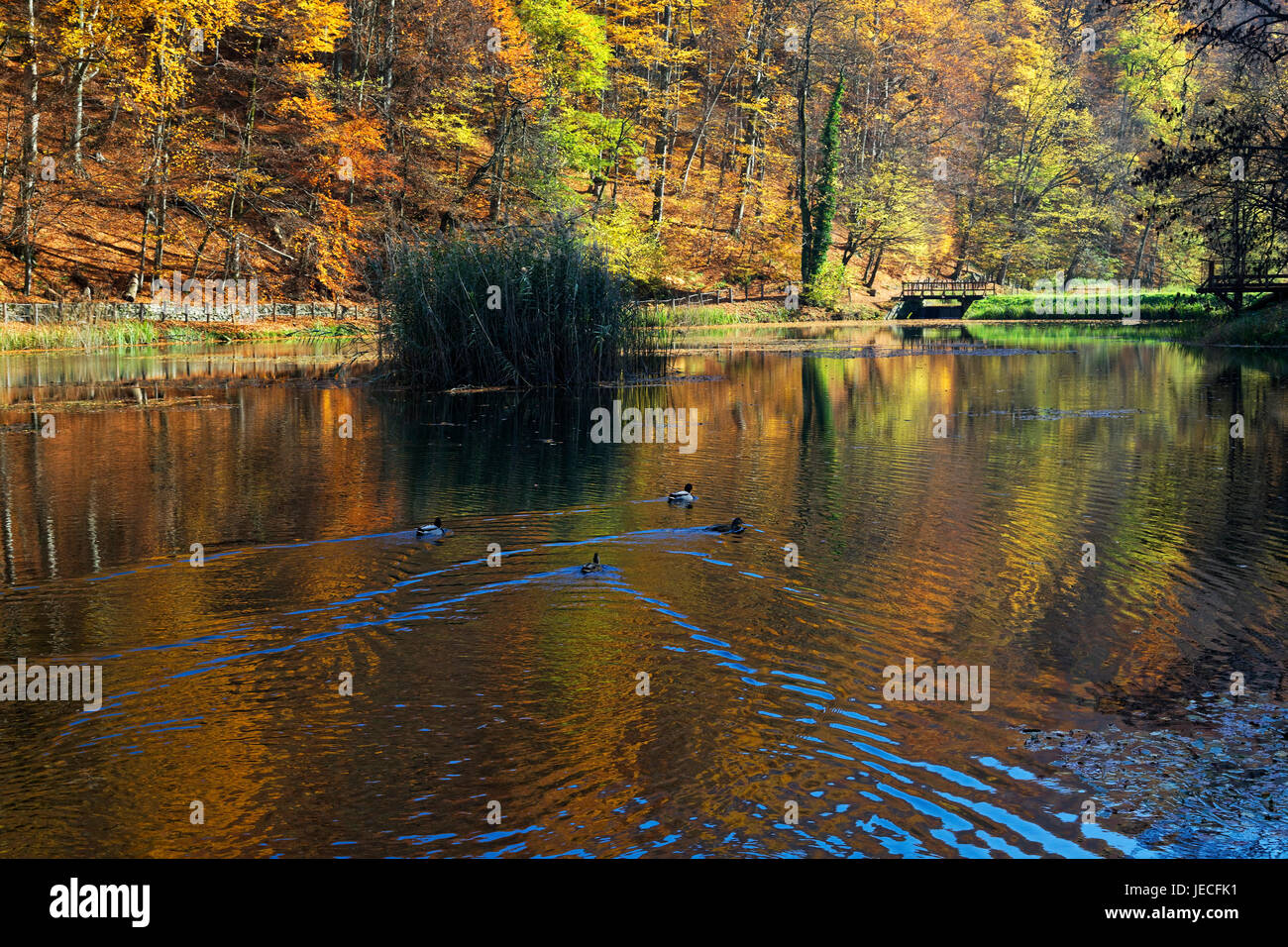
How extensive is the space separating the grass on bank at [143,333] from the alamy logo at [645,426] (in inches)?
521

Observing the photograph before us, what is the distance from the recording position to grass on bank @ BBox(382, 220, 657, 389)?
64.1 feet

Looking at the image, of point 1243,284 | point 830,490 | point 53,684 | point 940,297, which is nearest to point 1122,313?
point 940,297

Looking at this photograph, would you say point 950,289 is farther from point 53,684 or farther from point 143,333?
point 53,684

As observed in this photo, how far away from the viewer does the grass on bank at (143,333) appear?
31312mm

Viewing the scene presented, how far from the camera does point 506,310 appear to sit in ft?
65.6

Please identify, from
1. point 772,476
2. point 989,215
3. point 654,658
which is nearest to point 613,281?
point 772,476

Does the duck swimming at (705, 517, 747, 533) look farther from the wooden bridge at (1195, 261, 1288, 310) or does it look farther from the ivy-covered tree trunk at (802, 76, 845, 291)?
the ivy-covered tree trunk at (802, 76, 845, 291)

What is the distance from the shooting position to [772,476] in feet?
40.2

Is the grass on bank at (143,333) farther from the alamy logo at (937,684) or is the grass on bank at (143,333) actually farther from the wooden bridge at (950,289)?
the wooden bridge at (950,289)

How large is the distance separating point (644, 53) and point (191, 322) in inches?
1110

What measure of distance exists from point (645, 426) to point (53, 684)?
35.3 ft

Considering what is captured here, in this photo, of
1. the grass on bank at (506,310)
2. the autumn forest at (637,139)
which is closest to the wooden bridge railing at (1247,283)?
the autumn forest at (637,139)

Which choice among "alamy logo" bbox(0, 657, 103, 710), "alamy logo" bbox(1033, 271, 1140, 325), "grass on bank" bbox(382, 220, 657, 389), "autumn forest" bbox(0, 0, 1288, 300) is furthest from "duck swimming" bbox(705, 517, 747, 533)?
"alamy logo" bbox(1033, 271, 1140, 325)

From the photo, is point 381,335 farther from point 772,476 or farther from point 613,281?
point 772,476
